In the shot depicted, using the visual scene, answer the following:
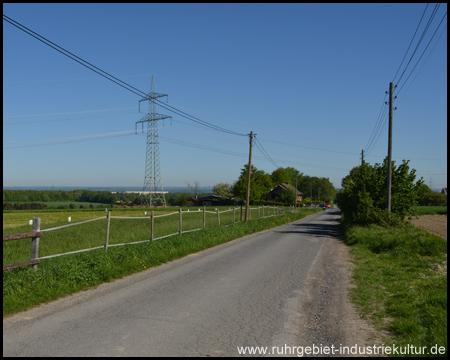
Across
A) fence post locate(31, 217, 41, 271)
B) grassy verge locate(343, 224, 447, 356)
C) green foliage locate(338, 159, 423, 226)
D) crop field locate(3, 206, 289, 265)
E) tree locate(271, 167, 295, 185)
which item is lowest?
crop field locate(3, 206, 289, 265)

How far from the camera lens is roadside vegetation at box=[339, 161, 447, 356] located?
19.9 feet

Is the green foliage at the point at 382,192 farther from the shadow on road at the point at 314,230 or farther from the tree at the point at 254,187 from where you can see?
the tree at the point at 254,187

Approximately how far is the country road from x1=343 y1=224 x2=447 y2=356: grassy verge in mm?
446

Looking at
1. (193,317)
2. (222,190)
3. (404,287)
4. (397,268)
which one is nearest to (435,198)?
(222,190)

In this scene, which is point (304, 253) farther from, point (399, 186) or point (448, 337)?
point (399, 186)

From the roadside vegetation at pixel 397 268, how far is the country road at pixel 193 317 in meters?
0.47

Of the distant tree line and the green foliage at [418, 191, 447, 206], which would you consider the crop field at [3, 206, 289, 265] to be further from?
the green foliage at [418, 191, 447, 206]

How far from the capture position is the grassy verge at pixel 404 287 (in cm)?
585

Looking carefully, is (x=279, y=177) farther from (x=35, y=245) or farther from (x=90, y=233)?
(x=35, y=245)

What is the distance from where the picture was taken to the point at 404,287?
29.5ft

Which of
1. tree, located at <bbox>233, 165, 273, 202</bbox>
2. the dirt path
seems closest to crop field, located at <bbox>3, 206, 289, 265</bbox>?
the dirt path

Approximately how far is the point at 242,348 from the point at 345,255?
35.3 feet

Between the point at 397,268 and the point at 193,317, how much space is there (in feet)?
25.4

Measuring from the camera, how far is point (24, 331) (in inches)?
232
